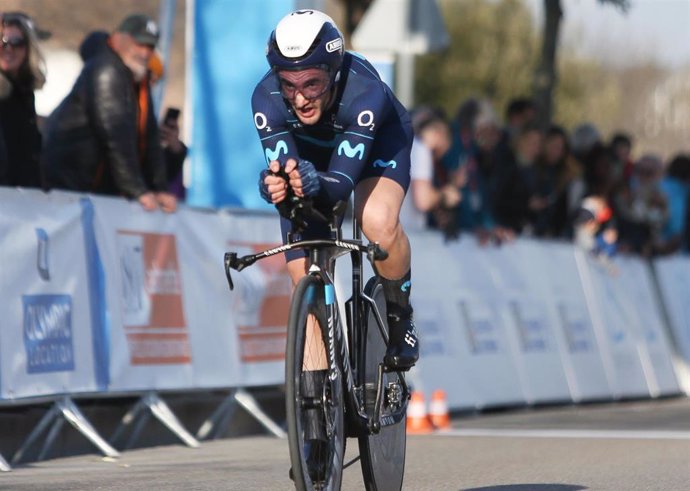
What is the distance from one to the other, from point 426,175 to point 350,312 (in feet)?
20.9

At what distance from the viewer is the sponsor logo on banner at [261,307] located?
1171 centimetres

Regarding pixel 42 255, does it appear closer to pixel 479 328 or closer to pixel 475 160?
pixel 479 328

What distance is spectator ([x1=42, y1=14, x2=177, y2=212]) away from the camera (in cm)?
1070

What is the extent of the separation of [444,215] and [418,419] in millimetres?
2435

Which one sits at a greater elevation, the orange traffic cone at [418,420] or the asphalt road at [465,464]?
the orange traffic cone at [418,420]

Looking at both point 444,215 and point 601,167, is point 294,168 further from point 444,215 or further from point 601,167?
point 601,167

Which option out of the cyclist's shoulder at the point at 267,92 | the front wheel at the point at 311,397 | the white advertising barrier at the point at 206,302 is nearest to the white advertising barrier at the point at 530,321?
the white advertising barrier at the point at 206,302

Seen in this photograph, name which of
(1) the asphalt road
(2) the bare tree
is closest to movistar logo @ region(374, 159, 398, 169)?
(1) the asphalt road

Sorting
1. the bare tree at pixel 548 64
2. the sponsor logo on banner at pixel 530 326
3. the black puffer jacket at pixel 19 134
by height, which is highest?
the bare tree at pixel 548 64

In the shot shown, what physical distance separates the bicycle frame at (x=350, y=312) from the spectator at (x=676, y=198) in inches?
483

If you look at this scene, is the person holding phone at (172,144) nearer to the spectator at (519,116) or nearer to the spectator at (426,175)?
the spectator at (426,175)

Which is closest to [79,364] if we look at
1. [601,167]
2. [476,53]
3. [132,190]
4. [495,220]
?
[132,190]

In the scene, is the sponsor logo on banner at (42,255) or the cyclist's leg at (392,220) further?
the sponsor logo on banner at (42,255)

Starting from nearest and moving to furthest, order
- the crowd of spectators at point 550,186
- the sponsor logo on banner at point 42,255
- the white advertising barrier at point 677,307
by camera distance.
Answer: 1. the sponsor logo on banner at point 42,255
2. the crowd of spectators at point 550,186
3. the white advertising barrier at point 677,307
